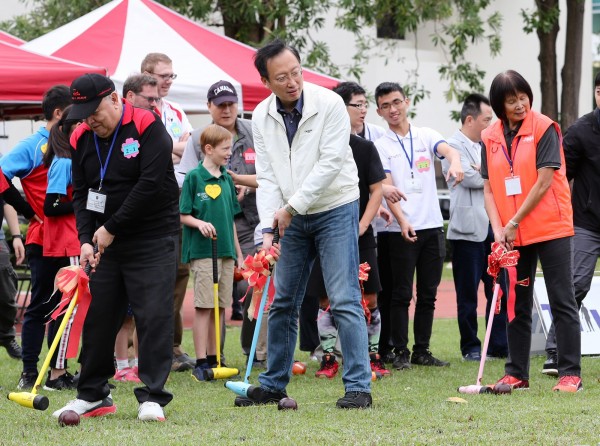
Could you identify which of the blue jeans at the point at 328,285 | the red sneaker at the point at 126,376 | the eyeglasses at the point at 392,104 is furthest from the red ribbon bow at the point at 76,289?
the eyeglasses at the point at 392,104

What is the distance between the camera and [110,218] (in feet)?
19.5

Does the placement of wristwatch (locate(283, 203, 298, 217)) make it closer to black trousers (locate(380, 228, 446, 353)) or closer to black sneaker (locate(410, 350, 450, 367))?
black trousers (locate(380, 228, 446, 353))

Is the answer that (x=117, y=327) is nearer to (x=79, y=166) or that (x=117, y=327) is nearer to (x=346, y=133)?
(x=79, y=166)

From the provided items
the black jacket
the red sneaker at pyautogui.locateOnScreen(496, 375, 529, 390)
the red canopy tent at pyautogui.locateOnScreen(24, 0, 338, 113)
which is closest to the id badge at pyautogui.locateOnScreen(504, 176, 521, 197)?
the black jacket

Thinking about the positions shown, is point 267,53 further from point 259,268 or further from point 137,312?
point 137,312

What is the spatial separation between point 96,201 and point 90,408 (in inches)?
47.0

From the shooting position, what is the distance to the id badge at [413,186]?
870 cm

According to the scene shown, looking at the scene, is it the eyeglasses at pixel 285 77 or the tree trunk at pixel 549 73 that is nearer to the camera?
the eyeglasses at pixel 285 77

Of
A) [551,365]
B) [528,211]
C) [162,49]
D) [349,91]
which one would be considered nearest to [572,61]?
[162,49]

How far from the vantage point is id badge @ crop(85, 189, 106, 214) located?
6039mm

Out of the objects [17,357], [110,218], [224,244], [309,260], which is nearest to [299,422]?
[309,260]

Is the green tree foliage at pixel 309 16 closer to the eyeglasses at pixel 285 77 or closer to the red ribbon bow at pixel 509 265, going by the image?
the red ribbon bow at pixel 509 265

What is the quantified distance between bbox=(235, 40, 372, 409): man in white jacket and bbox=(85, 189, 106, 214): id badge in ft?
3.10

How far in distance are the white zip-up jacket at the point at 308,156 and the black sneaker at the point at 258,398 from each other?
103cm
